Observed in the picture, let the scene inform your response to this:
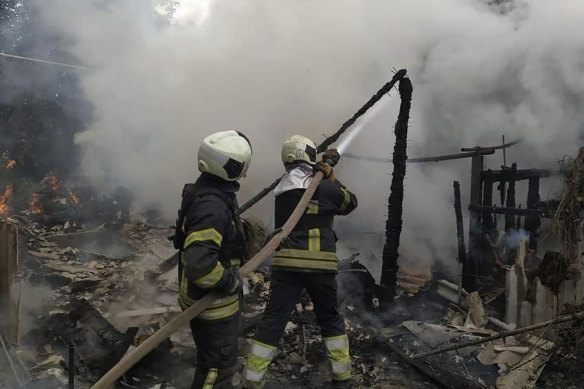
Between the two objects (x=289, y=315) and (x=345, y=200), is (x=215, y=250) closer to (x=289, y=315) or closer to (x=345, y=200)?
(x=289, y=315)

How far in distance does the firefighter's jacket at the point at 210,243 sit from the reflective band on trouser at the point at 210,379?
35 centimetres

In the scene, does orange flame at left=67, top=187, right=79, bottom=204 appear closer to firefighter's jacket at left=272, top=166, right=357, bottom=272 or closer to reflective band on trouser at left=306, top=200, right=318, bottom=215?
firefighter's jacket at left=272, top=166, right=357, bottom=272

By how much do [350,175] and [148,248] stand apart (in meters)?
4.21

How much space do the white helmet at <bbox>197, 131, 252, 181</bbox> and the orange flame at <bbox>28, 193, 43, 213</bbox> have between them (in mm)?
8765

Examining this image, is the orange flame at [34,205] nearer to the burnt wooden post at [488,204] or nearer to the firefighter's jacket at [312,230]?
the firefighter's jacket at [312,230]

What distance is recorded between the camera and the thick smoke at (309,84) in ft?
29.5

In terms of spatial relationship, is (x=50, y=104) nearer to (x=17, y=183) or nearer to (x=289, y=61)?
(x=17, y=183)

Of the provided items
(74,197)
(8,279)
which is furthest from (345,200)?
(74,197)

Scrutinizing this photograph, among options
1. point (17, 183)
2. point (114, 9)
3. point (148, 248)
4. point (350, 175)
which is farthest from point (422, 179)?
point (17, 183)

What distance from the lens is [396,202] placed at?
5926mm

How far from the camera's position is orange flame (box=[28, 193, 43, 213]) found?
33.7 ft

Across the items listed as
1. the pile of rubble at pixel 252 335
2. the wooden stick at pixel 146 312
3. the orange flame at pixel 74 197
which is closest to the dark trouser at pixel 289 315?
the pile of rubble at pixel 252 335

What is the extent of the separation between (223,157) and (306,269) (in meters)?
1.40

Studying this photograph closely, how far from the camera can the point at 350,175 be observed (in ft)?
31.2
